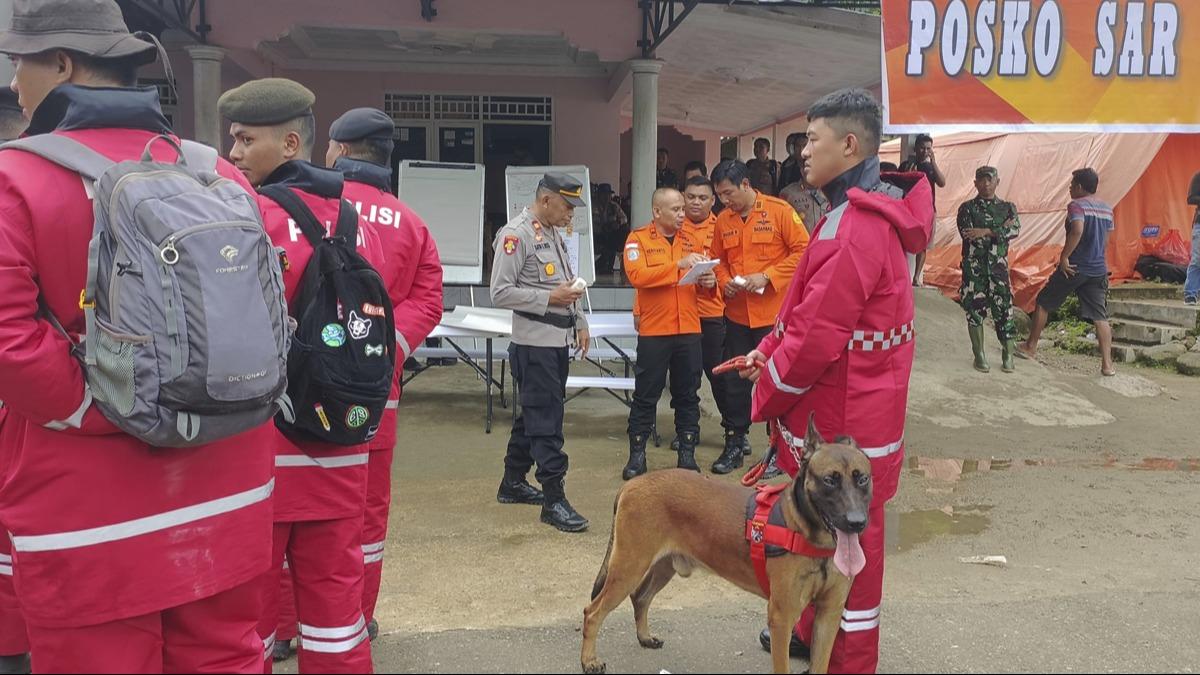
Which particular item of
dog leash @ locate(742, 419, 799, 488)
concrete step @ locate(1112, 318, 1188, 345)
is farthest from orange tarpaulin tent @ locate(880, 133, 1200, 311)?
dog leash @ locate(742, 419, 799, 488)

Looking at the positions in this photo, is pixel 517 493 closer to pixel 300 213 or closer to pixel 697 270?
pixel 697 270

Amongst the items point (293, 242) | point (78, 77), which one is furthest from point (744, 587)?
point (78, 77)

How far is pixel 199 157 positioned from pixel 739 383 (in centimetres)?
472

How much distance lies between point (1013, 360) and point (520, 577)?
23.8 ft

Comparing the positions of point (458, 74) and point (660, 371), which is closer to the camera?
point (660, 371)

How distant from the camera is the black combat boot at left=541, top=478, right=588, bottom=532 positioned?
5131mm

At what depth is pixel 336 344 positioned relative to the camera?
102 inches

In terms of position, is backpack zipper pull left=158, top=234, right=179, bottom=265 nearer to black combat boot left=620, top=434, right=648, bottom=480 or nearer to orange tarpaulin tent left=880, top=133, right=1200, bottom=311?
black combat boot left=620, top=434, right=648, bottom=480

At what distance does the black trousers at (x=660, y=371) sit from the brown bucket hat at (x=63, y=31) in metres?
4.36

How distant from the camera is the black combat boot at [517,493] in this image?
561 centimetres

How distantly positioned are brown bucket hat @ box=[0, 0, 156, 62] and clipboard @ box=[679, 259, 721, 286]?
4100mm

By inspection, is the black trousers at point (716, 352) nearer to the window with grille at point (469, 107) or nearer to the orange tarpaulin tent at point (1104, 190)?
the window with grille at point (469, 107)

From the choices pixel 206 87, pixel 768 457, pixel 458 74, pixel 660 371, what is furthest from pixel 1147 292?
pixel 206 87

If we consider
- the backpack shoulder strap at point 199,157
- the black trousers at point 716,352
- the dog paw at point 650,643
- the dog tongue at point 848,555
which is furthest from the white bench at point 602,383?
the backpack shoulder strap at point 199,157
